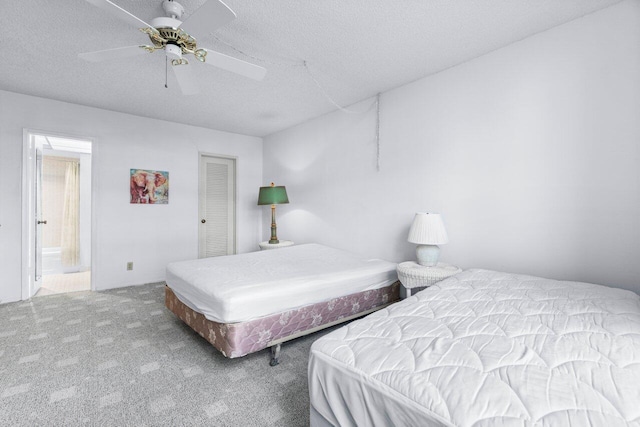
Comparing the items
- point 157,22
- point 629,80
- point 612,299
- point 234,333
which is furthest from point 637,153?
point 157,22

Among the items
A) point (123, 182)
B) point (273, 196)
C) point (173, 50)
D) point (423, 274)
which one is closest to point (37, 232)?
point (123, 182)

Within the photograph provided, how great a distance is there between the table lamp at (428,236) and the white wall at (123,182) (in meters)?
3.46

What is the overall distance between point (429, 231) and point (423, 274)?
39cm

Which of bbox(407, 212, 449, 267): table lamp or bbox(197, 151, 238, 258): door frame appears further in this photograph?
bbox(197, 151, 238, 258): door frame

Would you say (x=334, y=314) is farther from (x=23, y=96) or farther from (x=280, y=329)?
(x=23, y=96)

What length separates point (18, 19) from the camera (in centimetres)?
202

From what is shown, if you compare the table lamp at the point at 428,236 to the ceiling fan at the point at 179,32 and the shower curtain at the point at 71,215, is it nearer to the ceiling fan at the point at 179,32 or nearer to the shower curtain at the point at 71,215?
the ceiling fan at the point at 179,32

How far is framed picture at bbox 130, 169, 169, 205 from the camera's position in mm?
4172

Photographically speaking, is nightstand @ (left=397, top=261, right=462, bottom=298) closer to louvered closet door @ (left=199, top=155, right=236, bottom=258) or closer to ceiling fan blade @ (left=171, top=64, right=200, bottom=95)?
ceiling fan blade @ (left=171, top=64, right=200, bottom=95)

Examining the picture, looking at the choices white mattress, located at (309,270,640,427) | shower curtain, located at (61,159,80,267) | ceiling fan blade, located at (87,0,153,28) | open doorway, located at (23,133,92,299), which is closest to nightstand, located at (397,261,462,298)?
white mattress, located at (309,270,640,427)

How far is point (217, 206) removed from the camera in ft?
16.5

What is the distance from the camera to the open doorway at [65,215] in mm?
4457

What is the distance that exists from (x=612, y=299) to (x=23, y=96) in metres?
5.66

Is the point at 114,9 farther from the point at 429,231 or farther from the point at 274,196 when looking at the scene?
the point at 274,196
